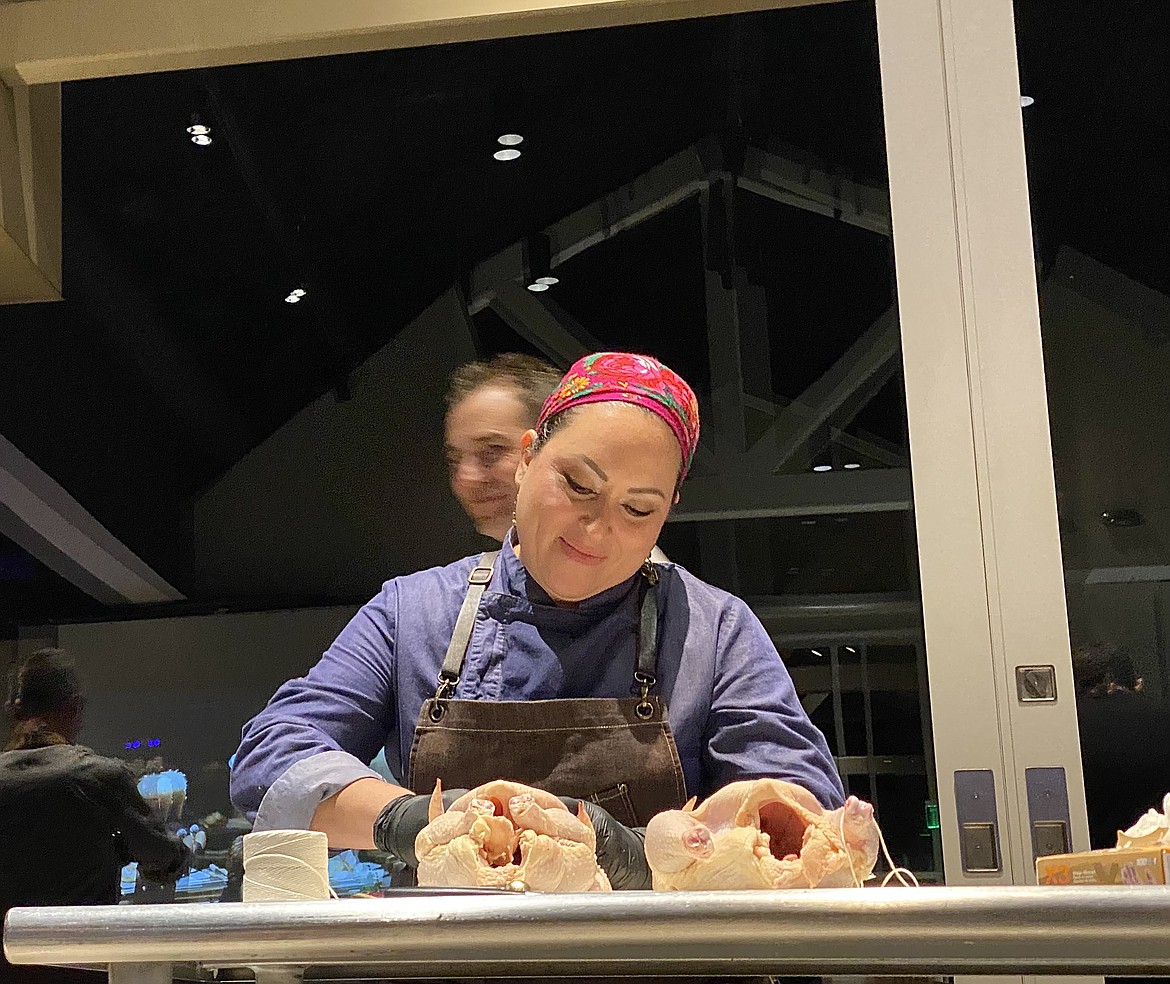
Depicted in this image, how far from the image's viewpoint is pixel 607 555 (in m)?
1.98

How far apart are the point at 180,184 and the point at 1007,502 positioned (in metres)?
1.67

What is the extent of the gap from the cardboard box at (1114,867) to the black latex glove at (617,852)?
0.52 m

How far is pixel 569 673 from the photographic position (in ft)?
6.38

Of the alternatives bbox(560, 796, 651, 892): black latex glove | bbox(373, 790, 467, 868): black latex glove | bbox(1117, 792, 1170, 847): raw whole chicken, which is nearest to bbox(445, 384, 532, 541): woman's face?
bbox(373, 790, 467, 868): black latex glove

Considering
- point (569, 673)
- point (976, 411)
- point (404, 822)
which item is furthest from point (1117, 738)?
point (404, 822)

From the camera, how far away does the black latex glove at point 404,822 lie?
5.22 feet

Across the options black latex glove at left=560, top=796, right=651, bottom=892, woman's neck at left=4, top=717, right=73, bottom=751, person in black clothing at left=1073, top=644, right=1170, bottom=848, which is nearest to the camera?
black latex glove at left=560, top=796, right=651, bottom=892

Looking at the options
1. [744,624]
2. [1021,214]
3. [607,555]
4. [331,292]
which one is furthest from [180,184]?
[1021,214]

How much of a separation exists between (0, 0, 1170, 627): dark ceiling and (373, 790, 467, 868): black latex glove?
91cm

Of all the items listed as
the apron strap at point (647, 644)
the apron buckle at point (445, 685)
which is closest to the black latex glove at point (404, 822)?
the apron buckle at point (445, 685)

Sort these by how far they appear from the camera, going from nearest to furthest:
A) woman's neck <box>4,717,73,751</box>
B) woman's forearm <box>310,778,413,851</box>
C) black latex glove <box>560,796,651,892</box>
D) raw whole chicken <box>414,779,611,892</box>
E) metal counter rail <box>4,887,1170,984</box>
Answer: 1. metal counter rail <box>4,887,1170,984</box>
2. raw whole chicken <box>414,779,611,892</box>
3. black latex glove <box>560,796,651,892</box>
4. woman's forearm <box>310,778,413,851</box>
5. woman's neck <box>4,717,73,751</box>

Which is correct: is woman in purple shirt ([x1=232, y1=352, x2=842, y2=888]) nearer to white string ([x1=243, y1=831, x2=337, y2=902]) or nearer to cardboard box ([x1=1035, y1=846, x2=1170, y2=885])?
white string ([x1=243, y1=831, x2=337, y2=902])

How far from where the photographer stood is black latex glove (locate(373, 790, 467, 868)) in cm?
159

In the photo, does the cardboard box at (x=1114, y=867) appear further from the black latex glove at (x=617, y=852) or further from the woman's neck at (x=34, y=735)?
the woman's neck at (x=34, y=735)
